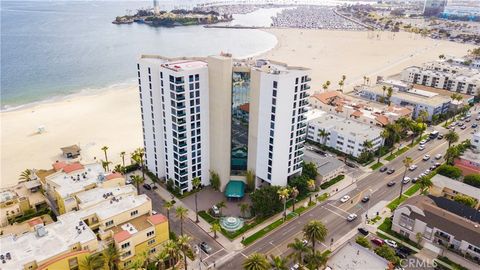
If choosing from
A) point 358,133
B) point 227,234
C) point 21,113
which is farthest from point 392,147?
point 21,113

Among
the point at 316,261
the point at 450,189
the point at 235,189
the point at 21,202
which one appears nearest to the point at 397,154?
the point at 450,189

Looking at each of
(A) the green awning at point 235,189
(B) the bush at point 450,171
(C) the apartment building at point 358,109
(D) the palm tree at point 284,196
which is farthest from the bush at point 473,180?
(A) the green awning at point 235,189

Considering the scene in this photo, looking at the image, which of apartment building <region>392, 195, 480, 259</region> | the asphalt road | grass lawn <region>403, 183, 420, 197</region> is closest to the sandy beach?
the asphalt road

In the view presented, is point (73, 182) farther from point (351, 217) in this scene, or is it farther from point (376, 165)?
point (376, 165)

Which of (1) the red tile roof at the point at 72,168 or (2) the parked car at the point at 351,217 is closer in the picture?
(1) the red tile roof at the point at 72,168

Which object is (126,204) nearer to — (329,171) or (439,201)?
(329,171)

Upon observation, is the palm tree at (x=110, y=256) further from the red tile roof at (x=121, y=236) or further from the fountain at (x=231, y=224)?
the fountain at (x=231, y=224)

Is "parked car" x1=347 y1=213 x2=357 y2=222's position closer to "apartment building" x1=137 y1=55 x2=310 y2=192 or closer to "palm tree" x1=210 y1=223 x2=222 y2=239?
"apartment building" x1=137 y1=55 x2=310 y2=192
